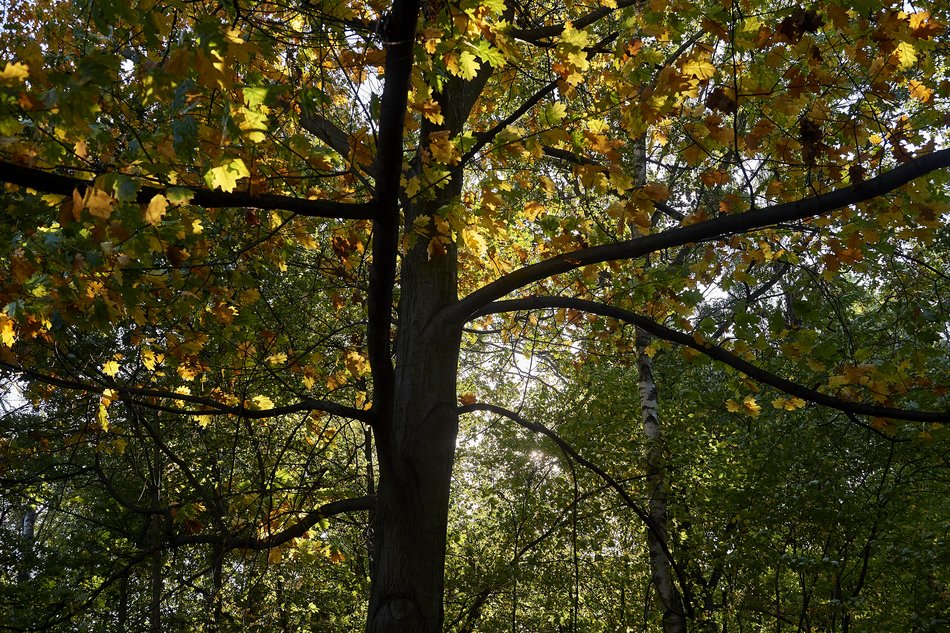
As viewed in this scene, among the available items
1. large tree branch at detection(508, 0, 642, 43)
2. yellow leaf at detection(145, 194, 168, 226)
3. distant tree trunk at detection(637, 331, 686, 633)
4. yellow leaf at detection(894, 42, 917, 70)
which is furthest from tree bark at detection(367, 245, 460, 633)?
distant tree trunk at detection(637, 331, 686, 633)

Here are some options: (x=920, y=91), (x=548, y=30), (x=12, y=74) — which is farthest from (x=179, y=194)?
(x=920, y=91)

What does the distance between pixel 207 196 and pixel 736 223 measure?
2.20 m

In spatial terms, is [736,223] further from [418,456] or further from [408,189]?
[418,456]

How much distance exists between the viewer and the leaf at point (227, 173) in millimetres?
2018

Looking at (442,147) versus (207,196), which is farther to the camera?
(442,147)

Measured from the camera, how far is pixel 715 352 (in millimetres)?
3232

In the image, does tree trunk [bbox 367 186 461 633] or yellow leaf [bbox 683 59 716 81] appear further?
yellow leaf [bbox 683 59 716 81]

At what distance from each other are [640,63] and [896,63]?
132cm

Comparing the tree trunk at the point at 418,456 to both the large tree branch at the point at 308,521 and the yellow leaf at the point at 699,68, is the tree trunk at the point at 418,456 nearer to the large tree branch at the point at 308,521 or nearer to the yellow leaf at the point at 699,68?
→ the large tree branch at the point at 308,521

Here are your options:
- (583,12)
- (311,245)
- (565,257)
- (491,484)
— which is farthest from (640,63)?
(491,484)

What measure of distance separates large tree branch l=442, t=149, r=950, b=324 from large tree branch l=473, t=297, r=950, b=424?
19 cm

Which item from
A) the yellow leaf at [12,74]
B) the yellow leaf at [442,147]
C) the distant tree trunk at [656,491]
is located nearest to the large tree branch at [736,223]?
the yellow leaf at [442,147]

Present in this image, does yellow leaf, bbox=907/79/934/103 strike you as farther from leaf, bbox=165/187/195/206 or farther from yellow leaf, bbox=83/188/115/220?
yellow leaf, bbox=83/188/115/220

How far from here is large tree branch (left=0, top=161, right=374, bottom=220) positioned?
1.73 m
